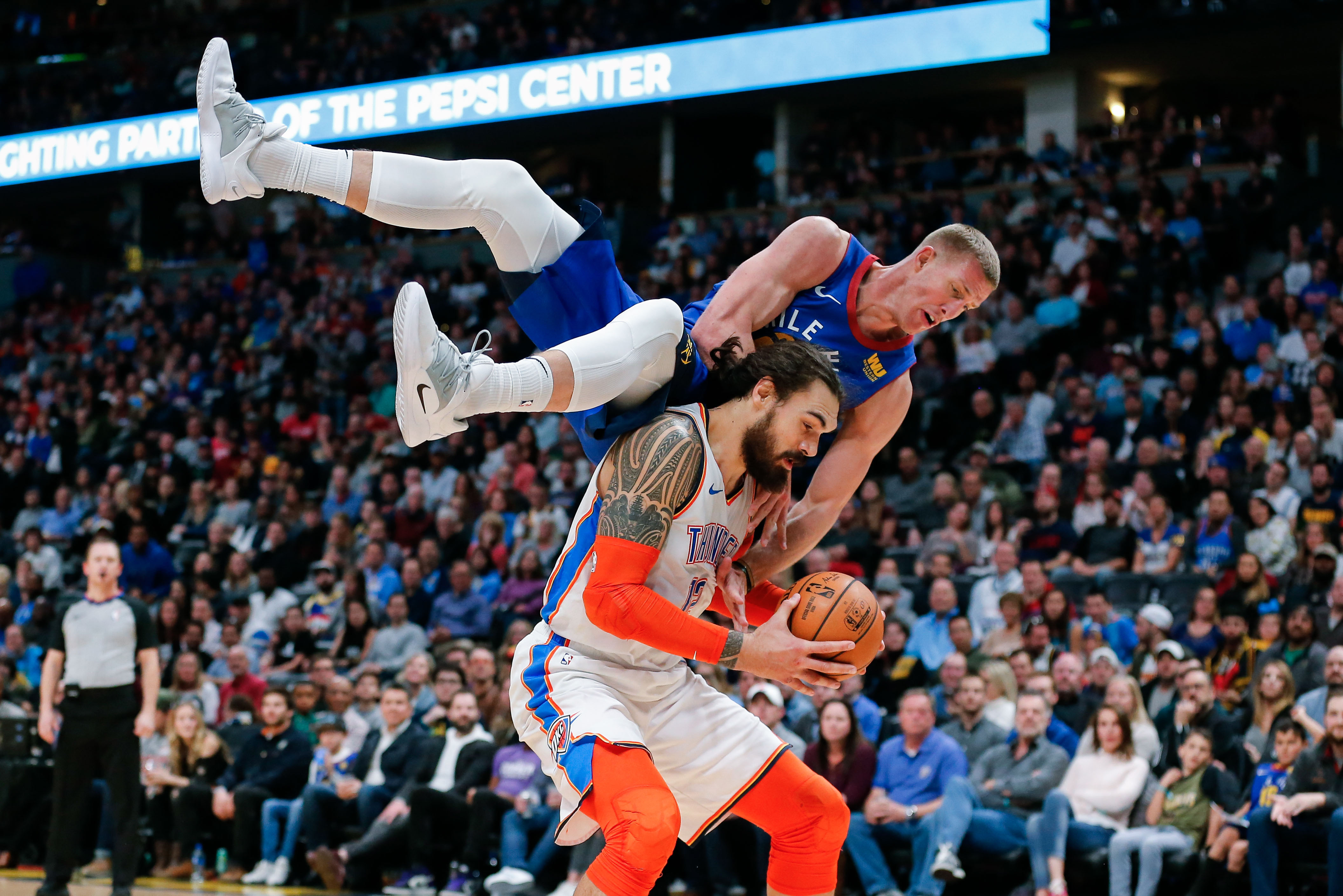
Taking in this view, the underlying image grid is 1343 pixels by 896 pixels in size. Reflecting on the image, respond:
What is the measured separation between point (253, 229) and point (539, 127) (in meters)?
6.95

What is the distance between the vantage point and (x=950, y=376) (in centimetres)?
1388

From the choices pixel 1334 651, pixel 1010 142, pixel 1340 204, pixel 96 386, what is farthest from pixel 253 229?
pixel 1334 651

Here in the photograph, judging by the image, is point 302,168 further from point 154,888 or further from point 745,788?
point 154,888

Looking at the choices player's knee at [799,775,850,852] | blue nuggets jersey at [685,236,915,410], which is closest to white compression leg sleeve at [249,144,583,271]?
blue nuggets jersey at [685,236,915,410]

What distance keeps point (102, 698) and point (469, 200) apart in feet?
18.3

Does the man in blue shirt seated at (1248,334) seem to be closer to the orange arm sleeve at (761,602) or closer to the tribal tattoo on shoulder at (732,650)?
the orange arm sleeve at (761,602)

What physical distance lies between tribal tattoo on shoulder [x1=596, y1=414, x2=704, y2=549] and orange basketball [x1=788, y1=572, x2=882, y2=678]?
19.0 inches

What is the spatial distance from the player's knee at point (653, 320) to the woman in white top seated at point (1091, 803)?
4.92 meters

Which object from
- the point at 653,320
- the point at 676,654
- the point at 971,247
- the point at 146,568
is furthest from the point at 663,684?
the point at 146,568

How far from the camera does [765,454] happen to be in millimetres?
4355

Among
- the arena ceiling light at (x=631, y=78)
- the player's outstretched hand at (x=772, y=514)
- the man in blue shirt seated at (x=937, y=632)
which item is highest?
the arena ceiling light at (x=631, y=78)

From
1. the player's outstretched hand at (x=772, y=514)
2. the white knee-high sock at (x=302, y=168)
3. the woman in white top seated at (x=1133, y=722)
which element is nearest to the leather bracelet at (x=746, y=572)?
the player's outstretched hand at (x=772, y=514)

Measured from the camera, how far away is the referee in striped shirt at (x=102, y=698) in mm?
8594

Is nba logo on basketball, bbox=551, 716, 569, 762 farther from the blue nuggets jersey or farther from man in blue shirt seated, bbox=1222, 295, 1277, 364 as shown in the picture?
man in blue shirt seated, bbox=1222, 295, 1277, 364
